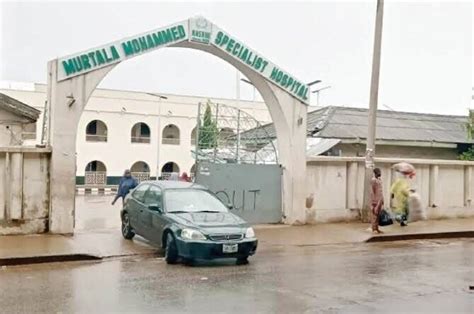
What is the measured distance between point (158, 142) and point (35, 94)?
1080cm

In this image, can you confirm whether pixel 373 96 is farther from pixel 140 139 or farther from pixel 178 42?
pixel 140 139

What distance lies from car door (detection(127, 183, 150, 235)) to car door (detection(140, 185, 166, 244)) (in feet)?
0.66

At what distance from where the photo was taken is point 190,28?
16109mm

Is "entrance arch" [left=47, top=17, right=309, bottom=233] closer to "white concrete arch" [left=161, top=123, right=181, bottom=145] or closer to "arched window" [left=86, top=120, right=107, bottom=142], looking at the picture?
"arched window" [left=86, top=120, right=107, bottom=142]

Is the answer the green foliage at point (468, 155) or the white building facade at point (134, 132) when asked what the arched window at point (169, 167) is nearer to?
the white building facade at point (134, 132)

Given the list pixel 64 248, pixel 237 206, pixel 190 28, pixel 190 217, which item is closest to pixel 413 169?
pixel 237 206

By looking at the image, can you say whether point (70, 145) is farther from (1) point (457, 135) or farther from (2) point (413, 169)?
(1) point (457, 135)

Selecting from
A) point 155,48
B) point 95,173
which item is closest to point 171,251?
point 155,48

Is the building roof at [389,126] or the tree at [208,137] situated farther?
the building roof at [389,126]

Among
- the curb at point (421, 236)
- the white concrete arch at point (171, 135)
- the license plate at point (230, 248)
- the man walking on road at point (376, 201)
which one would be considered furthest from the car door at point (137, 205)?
the white concrete arch at point (171, 135)

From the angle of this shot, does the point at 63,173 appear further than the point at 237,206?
No

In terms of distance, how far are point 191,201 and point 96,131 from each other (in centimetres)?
4016

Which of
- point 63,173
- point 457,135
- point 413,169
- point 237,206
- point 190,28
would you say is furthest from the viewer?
point 457,135

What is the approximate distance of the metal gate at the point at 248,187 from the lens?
1734 cm
